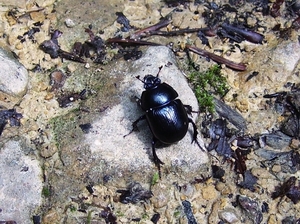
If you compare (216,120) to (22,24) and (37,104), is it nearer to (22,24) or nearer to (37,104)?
(37,104)

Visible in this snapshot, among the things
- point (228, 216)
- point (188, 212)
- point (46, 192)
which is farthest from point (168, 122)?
point (46, 192)

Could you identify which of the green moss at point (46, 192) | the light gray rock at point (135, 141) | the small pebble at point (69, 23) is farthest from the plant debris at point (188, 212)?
the small pebble at point (69, 23)

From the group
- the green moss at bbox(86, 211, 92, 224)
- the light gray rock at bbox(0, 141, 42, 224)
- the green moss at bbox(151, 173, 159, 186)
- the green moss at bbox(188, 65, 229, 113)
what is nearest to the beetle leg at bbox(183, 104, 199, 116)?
the green moss at bbox(188, 65, 229, 113)

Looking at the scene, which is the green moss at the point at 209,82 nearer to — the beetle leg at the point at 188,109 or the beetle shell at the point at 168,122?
the beetle leg at the point at 188,109

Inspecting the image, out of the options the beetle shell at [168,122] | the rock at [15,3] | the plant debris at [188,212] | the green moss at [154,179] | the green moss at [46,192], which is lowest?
the plant debris at [188,212]

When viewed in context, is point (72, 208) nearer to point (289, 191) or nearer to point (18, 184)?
point (18, 184)

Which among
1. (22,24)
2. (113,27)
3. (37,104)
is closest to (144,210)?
(37,104)

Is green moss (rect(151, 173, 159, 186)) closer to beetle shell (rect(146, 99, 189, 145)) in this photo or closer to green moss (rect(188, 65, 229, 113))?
beetle shell (rect(146, 99, 189, 145))
